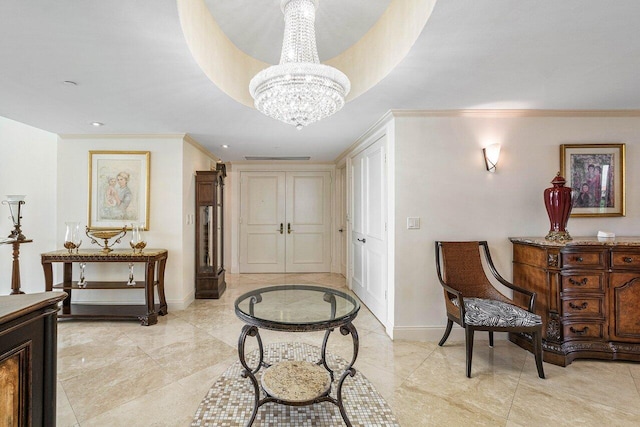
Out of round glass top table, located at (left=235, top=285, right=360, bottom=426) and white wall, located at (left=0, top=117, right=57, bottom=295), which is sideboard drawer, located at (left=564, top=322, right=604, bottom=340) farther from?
white wall, located at (left=0, top=117, right=57, bottom=295)

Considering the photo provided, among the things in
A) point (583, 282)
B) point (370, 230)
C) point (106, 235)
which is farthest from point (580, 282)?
point (106, 235)

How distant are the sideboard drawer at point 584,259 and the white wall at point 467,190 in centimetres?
52

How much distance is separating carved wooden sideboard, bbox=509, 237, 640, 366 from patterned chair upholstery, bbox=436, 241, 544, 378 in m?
0.27

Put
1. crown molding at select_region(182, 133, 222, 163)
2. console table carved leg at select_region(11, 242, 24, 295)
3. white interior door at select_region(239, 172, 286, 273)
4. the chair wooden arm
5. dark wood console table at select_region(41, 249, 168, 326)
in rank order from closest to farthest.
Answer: the chair wooden arm < dark wood console table at select_region(41, 249, 168, 326) < console table carved leg at select_region(11, 242, 24, 295) < crown molding at select_region(182, 133, 222, 163) < white interior door at select_region(239, 172, 286, 273)

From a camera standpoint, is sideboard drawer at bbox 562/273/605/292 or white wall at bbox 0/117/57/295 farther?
white wall at bbox 0/117/57/295

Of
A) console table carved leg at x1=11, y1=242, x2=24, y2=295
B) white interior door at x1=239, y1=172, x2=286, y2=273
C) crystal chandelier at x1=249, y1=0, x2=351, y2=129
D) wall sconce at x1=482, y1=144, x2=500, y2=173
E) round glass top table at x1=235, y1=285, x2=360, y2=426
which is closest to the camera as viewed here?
crystal chandelier at x1=249, y1=0, x2=351, y2=129

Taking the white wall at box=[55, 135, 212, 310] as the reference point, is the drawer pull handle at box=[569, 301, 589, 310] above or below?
below

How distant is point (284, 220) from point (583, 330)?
4690 millimetres

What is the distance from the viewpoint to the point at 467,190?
3.01m

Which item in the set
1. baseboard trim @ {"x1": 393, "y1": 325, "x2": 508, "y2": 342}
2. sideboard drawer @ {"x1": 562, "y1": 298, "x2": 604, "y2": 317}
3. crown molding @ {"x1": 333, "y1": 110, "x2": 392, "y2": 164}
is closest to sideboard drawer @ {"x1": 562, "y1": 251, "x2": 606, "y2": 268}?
sideboard drawer @ {"x1": 562, "y1": 298, "x2": 604, "y2": 317}

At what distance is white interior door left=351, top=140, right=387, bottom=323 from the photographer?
3.41 meters

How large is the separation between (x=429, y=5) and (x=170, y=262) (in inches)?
149

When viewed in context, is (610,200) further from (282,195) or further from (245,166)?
(245,166)

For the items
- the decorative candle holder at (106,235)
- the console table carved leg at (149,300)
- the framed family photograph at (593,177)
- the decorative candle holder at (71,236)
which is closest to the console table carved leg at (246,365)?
the console table carved leg at (149,300)
